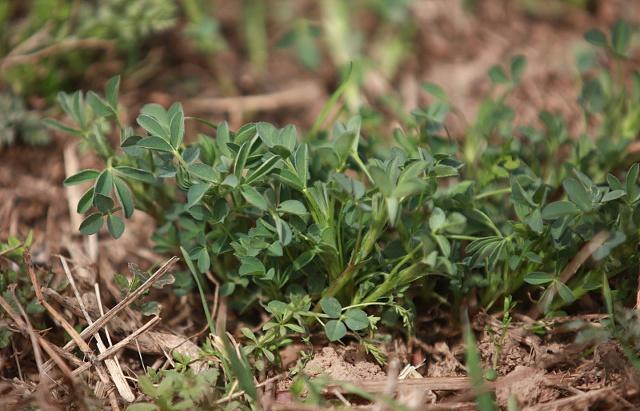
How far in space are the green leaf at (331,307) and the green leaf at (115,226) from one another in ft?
2.13

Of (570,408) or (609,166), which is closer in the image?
(570,408)

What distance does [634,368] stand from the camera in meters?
1.78

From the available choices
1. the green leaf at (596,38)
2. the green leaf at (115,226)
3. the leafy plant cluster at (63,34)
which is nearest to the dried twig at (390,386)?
the green leaf at (115,226)

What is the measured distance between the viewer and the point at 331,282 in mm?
1946

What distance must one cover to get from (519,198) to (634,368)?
582mm

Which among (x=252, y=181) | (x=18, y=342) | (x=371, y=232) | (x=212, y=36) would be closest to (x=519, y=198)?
(x=371, y=232)

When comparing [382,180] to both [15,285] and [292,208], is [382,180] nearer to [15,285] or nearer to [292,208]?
[292,208]

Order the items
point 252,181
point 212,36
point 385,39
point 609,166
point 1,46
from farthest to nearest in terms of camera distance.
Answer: point 385,39, point 212,36, point 1,46, point 609,166, point 252,181

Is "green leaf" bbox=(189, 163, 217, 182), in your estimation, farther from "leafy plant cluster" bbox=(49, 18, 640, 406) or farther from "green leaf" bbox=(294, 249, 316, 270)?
"green leaf" bbox=(294, 249, 316, 270)

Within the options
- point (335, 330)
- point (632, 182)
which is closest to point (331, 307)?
point (335, 330)

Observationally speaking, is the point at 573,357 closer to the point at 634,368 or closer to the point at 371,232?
the point at 634,368

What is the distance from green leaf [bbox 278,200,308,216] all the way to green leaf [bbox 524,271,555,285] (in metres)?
0.71

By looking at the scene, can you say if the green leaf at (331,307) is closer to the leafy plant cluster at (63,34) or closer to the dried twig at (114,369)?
the dried twig at (114,369)

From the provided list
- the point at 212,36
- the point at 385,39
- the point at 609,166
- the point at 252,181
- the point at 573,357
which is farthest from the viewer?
the point at 385,39
